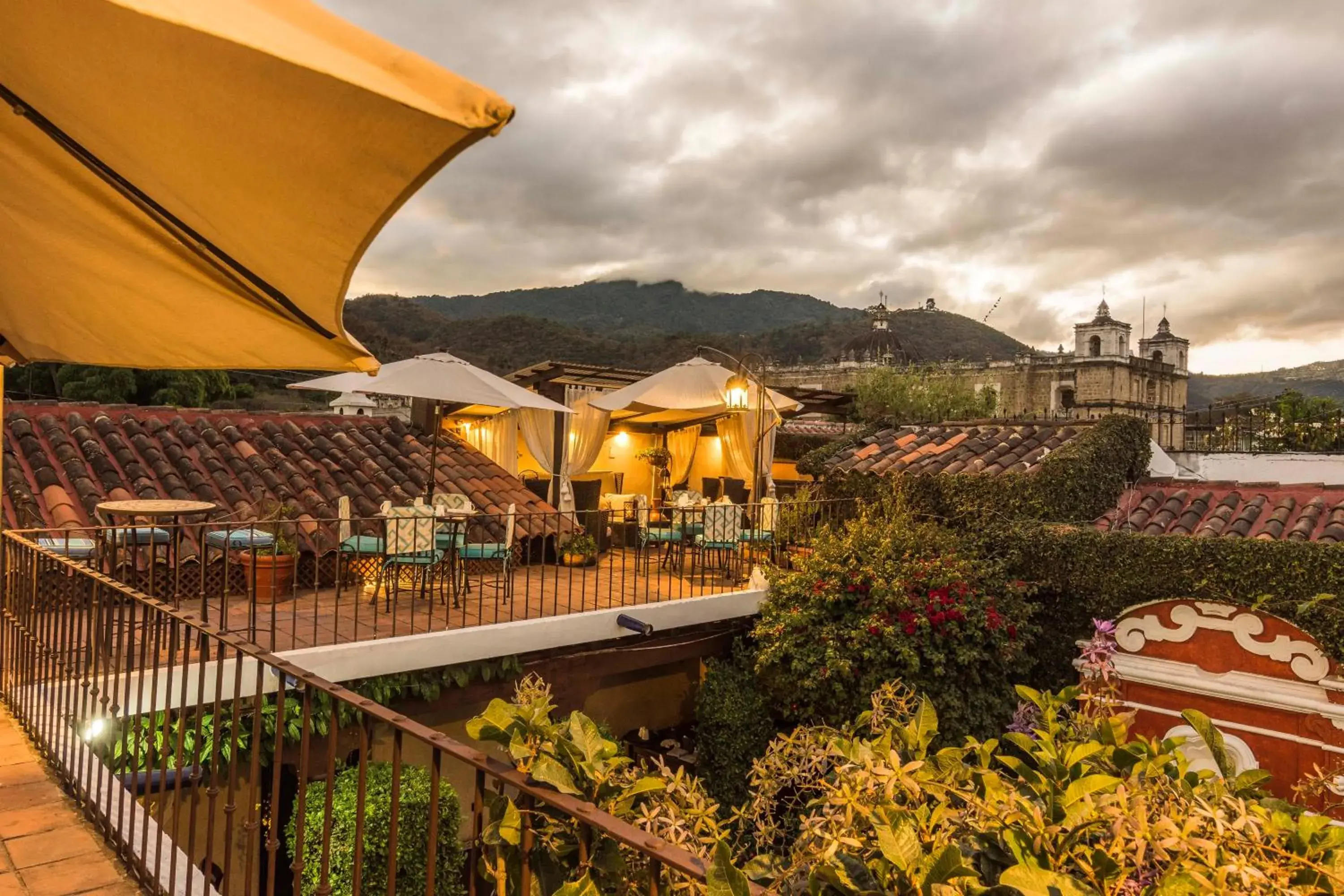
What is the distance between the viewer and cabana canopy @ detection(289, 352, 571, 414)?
8719mm

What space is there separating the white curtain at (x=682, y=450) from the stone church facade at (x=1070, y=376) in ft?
127

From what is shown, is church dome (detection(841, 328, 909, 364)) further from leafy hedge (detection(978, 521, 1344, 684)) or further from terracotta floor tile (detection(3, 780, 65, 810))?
terracotta floor tile (detection(3, 780, 65, 810))

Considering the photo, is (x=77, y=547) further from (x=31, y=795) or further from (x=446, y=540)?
(x=31, y=795)

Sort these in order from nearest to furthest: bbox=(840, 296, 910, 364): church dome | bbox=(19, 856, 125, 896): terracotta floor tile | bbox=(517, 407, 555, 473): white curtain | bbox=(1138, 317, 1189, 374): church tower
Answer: bbox=(19, 856, 125, 896): terracotta floor tile → bbox=(517, 407, 555, 473): white curtain → bbox=(840, 296, 910, 364): church dome → bbox=(1138, 317, 1189, 374): church tower

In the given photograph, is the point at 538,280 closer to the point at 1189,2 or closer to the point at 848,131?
the point at 848,131

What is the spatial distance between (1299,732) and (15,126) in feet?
30.0

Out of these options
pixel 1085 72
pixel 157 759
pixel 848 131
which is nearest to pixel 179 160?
pixel 157 759

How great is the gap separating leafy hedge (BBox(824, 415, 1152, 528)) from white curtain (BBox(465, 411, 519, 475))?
5.70m

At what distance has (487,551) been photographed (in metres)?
8.27

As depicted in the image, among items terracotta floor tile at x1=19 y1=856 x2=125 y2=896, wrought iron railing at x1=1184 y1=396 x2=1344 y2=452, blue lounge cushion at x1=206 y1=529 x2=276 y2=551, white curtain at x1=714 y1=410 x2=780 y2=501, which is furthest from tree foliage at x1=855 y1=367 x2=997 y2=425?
terracotta floor tile at x1=19 y1=856 x2=125 y2=896

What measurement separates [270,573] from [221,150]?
7028 mm

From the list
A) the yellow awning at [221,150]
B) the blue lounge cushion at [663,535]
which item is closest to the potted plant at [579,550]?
the blue lounge cushion at [663,535]

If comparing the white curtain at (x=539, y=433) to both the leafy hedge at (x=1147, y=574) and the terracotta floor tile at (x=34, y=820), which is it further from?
the terracotta floor tile at (x=34, y=820)

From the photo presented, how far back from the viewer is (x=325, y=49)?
1.29 m
